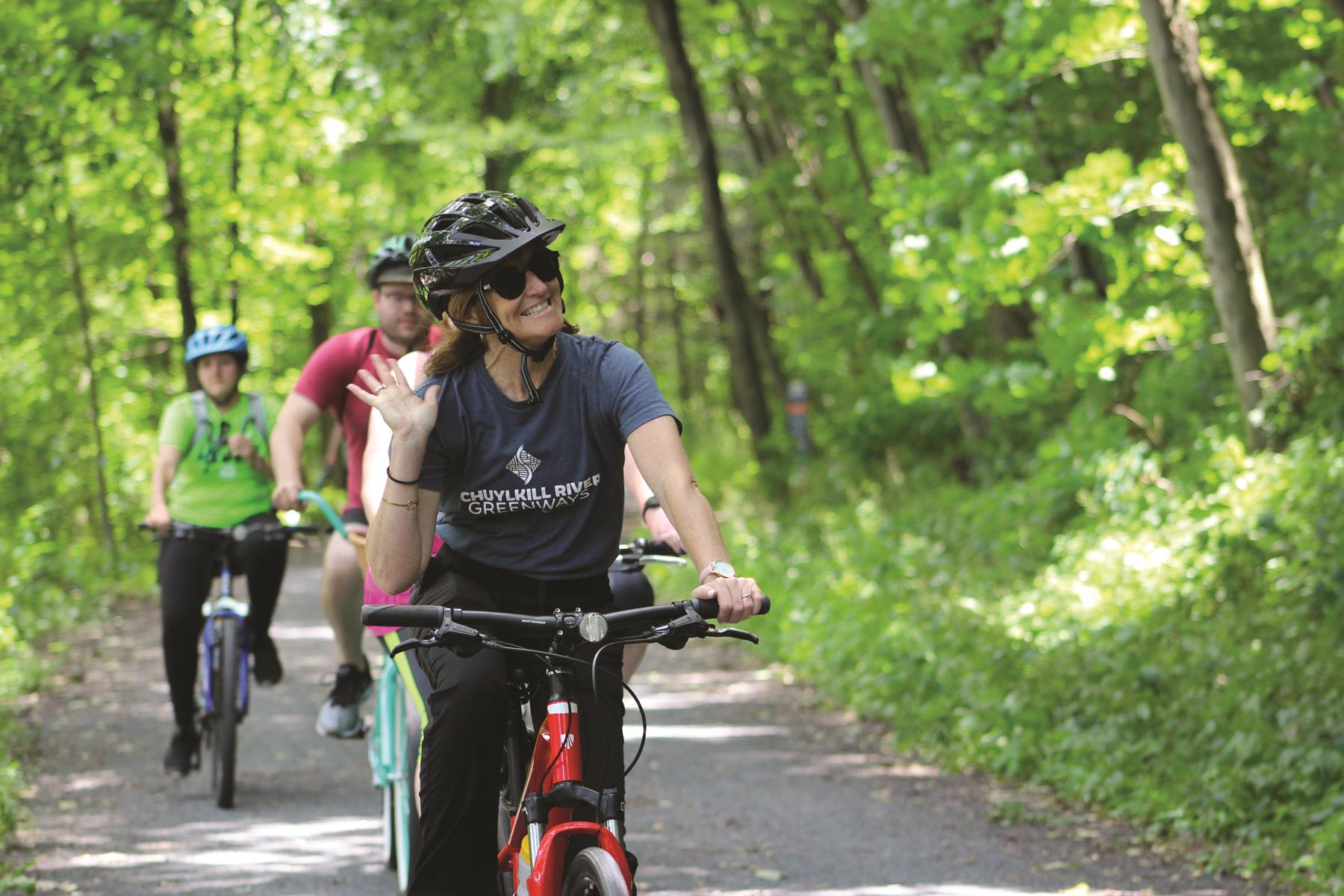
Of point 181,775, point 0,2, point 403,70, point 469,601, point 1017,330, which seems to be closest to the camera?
point 469,601

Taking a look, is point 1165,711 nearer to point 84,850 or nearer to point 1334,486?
point 1334,486

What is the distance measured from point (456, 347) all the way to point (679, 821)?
3887mm

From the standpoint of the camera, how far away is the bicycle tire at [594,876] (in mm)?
3219

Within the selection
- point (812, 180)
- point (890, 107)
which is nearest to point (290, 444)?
point (890, 107)

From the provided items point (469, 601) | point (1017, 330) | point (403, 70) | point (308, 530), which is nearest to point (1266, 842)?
point (469, 601)

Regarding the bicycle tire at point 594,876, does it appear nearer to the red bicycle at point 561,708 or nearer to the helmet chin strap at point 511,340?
the red bicycle at point 561,708

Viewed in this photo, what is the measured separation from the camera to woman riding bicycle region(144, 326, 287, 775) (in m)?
7.79

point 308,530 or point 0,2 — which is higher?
point 0,2

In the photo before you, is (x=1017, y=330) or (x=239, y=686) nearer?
(x=239, y=686)

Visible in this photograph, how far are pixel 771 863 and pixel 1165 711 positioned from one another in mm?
2404

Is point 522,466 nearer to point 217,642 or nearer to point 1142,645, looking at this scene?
point 217,642

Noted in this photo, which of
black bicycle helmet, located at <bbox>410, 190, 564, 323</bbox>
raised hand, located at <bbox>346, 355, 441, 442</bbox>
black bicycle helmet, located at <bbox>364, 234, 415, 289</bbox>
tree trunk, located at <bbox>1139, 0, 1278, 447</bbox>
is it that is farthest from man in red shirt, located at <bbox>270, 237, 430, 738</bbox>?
tree trunk, located at <bbox>1139, 0, 1278, 447</bbox>

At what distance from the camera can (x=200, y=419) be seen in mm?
7926

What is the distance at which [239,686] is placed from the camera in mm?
7719
